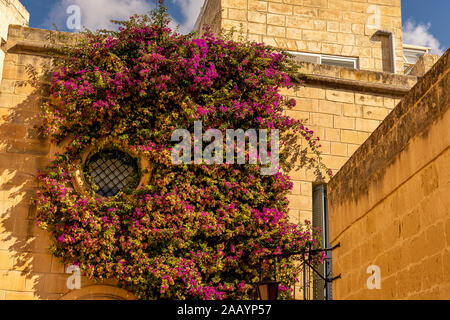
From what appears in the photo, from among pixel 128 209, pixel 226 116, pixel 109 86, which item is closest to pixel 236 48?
pixel 226 116

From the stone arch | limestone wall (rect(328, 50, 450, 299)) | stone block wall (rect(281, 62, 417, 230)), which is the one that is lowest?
the stone arch

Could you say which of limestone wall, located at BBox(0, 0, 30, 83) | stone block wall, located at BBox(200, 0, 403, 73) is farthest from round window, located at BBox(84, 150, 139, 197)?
limestone wall, located at BBox(0, 0, 30, 83)

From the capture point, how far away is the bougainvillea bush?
830 centimetres

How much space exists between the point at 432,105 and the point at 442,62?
30cm

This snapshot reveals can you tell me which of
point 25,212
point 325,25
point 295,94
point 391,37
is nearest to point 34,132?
point 25,212

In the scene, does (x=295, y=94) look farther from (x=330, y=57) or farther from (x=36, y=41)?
(x=36, y=41)

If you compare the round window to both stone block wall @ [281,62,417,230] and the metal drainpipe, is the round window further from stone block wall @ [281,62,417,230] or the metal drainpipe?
the metal drainpipe

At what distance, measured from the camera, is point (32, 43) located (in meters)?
9.25

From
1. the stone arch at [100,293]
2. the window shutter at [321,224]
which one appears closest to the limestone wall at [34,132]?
the stone arch at [100,293]

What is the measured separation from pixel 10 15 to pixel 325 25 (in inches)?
264

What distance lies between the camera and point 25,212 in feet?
28.0

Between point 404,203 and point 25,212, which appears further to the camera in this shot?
point 25,212

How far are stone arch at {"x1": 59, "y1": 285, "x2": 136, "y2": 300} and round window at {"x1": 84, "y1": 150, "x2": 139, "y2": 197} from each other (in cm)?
137

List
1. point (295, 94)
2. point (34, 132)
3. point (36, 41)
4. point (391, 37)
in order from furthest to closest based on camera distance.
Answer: point (391, 37) → point (295, 94) → point (36, 41) → point (34, 132)
